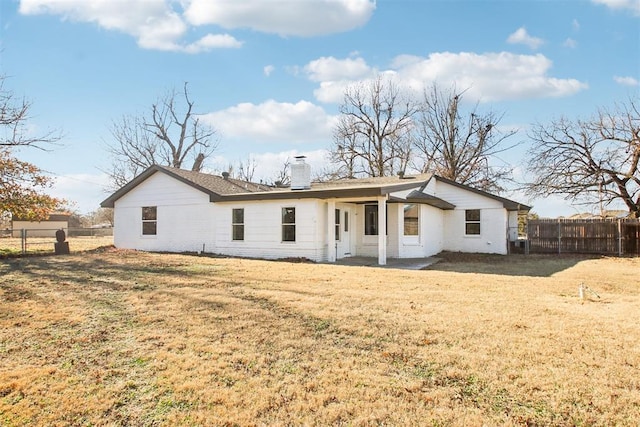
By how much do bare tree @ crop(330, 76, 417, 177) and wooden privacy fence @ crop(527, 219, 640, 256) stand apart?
48.1 feet

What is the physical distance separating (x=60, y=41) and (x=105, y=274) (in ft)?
26.6

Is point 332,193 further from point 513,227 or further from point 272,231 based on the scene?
point 513,227

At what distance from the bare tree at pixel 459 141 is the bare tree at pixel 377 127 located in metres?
1.33

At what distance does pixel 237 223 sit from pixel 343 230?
13.7 ft

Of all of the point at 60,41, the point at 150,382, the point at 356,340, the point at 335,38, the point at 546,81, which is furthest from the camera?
the point at 546,81

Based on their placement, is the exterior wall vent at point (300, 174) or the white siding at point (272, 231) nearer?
the white siding at point (272, 231)

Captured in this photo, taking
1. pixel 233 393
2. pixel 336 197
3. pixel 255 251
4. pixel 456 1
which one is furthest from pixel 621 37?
pixel 233 393

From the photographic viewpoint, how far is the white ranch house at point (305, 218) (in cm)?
1405

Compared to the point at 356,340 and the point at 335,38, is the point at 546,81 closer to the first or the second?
the point at 335,38

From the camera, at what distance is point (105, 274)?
9812mm

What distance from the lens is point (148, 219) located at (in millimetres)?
17406

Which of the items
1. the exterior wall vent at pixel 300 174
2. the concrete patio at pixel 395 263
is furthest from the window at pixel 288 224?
the concrete patio at pixel 395 263

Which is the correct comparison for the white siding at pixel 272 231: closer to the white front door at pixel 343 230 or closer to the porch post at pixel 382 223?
the white front door at pixel 343 230

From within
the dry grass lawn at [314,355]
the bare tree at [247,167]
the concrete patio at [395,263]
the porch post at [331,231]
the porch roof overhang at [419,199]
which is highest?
the bare tree at [247,167]
